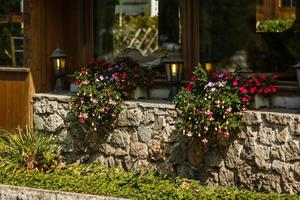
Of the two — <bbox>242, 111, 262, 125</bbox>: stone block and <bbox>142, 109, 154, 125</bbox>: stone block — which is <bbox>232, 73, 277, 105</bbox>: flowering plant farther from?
<bbox>142, 109, 154, 125</bbox>: stone block

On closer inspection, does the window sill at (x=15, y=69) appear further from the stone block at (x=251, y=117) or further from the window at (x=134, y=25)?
the stone block at (x=251, y=117)

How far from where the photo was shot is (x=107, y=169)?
364 inches

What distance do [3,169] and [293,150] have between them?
382 cm

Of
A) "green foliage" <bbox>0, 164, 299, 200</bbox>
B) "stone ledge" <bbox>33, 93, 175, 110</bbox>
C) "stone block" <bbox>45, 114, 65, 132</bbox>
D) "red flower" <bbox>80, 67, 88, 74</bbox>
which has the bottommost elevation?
"green foliage" <bbox>0, 164, 299, 200</bbox>

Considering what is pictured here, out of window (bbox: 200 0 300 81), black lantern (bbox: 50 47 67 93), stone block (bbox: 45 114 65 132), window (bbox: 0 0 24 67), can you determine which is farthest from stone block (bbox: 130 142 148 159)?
window (bbox: 0 0 24 67)

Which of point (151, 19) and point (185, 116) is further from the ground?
point (151, 19)

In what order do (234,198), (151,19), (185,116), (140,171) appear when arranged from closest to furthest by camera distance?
(234,198), (185,116), (140,171), (151,19)

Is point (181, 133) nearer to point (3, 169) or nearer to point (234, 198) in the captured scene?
point (234, 198)

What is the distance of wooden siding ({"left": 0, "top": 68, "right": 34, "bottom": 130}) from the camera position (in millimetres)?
10078

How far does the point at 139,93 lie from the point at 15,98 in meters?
2.02

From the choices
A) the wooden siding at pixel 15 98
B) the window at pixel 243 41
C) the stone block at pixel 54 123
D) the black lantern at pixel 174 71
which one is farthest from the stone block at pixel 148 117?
the wooden siding at pixel 15 98

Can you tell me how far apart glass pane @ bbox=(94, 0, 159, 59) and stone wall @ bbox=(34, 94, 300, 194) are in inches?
42.6

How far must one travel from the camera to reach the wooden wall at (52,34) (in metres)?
10.0

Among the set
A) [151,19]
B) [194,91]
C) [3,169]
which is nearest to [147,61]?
[151,19]
